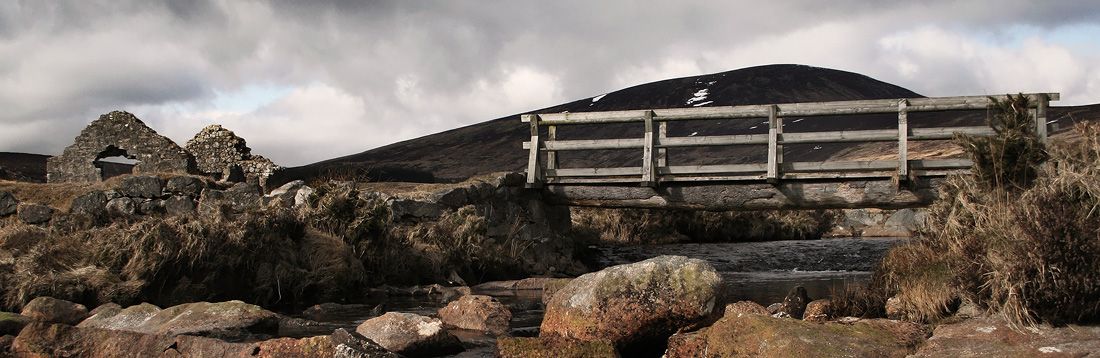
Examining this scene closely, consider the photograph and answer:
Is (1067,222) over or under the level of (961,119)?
under

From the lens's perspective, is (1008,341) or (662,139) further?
(662,139)

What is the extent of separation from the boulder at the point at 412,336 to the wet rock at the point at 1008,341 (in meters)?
4.09

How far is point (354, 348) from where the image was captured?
6910mm

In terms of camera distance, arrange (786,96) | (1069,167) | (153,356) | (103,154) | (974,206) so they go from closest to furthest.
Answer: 1. (153,356)
2. (1069,167)
3. (974,206)
4. (103,154)
5. (786,96)

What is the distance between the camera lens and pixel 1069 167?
28.5ft

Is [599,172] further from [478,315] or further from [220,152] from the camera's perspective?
[220,152]

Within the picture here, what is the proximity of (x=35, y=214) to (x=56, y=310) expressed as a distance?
5.41 metres

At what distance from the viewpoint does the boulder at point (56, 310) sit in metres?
9.77

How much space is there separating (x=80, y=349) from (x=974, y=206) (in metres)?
8.20

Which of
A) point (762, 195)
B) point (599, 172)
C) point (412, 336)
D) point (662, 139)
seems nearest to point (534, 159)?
point (599, 172)

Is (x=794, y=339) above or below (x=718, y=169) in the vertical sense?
below

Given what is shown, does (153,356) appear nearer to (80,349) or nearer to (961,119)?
(80,349)

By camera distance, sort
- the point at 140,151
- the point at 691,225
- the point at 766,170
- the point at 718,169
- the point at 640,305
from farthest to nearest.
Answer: the point at 691,225 < the point at 140,151 < the point at 718,169 < the point at 766,170 < the point at 640,305

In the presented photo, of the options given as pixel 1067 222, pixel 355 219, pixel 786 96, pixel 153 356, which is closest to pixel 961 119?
pixel 786 96
